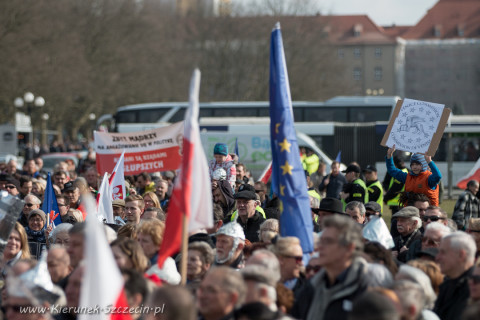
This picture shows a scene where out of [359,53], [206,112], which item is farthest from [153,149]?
[359,53]

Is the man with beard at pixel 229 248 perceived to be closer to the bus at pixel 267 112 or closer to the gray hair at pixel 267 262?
the gray hair at pixel 267 262

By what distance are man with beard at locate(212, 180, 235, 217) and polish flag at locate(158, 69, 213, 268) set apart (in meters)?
4.96

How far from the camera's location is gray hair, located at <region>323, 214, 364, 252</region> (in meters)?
5.45

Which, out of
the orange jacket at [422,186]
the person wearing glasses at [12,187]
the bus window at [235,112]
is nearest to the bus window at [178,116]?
the bus window at [235,112]

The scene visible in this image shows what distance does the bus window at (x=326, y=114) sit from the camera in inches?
1375

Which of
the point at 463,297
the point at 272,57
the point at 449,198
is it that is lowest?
the point at 449,198

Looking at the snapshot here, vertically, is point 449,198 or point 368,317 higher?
point 368,317

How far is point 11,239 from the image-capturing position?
7863mm

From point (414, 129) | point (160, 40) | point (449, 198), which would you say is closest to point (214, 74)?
point (160, 40)

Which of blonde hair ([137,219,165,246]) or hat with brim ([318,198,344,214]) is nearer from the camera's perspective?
blonde hair ([137,219,165,246])

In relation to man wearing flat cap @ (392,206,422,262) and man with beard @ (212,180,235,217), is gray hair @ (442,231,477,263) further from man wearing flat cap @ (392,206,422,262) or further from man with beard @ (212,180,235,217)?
man with beard @ (212,180,235,217)

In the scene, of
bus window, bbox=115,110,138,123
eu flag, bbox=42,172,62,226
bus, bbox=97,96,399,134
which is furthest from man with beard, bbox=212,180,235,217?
bus window, bbox=115,110,138,123

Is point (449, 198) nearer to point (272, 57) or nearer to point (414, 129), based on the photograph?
point (414, 129)

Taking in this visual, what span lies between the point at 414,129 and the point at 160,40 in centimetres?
4899
